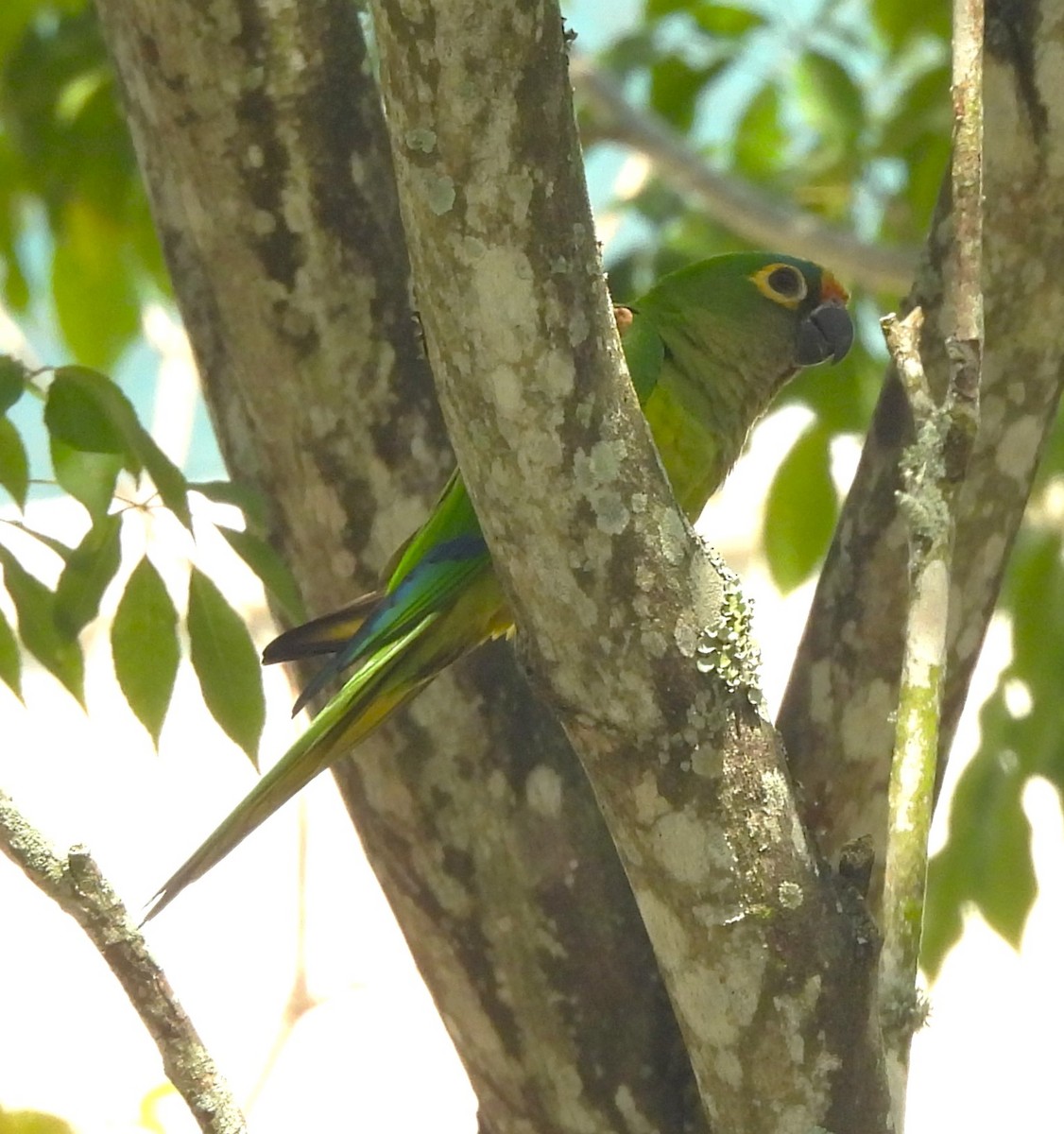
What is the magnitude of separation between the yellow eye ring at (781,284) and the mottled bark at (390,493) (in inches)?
29.6

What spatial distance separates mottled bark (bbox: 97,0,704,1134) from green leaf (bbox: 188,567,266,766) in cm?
17

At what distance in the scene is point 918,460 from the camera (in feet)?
4.37

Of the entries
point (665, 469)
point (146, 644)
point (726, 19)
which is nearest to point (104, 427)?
point (146, 644)

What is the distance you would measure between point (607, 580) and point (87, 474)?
721 mm

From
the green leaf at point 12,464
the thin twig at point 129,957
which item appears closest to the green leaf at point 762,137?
the green leaf at point 12,464

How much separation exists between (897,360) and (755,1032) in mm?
624

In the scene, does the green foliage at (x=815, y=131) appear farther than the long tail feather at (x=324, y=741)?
Yes

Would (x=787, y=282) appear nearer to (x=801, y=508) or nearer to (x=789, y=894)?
(x=801, y=508)

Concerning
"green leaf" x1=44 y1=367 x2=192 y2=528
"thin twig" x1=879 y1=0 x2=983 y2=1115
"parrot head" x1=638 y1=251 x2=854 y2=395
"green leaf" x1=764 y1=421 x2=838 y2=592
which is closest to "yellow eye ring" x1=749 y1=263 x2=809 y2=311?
"parrot head" x1=638 y1=251 x2=854 y2=395

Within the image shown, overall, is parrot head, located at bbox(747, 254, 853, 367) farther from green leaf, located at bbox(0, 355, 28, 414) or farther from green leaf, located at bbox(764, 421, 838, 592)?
green leaf, located at bbox(0, 355, 28, 414)

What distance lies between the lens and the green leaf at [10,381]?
1.62m

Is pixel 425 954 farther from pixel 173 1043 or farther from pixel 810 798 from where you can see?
pixel 173 1043

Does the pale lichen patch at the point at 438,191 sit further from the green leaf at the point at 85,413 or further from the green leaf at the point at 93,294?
the green leaf at the point at 93,294

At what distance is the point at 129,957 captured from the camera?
1148 millimetres
